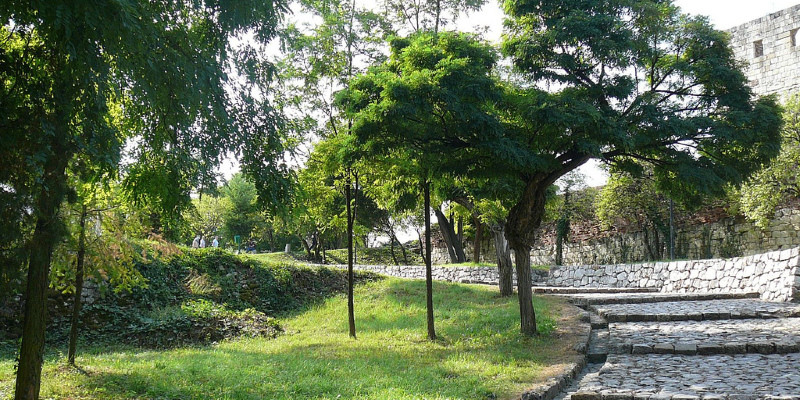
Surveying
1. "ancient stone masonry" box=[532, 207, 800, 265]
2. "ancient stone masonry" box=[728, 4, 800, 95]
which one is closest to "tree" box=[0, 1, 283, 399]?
"ancient stone masonry" box=[532, 207, 800, 265]

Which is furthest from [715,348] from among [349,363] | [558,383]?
[349,363]

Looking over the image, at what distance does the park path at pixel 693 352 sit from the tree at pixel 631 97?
2.11 metres

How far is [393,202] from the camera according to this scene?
1237cm

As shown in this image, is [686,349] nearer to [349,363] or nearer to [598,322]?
[598,322]

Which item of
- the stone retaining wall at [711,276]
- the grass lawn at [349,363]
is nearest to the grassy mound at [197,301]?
the grass lawn at [349,363]

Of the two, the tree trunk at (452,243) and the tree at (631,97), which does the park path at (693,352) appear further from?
the tree trunk at (452,243)

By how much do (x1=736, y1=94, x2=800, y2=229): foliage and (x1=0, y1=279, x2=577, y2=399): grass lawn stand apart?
325 inches

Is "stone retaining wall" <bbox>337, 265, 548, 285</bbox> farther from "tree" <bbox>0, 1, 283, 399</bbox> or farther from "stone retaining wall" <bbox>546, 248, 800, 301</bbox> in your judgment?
"tree" <bbox>0, 1, 283, 399</bbox>

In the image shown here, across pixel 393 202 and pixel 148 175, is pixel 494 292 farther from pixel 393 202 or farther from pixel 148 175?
pixel 148 175

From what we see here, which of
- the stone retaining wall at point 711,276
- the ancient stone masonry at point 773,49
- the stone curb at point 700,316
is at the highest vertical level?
the ancient stone masonry at point 773,49

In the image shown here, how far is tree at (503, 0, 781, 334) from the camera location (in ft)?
29.6

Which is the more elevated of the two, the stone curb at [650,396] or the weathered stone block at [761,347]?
the weathered stone block at [761,347]

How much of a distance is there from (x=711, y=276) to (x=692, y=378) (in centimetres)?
1082

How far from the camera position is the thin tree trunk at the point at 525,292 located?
1034 cm
